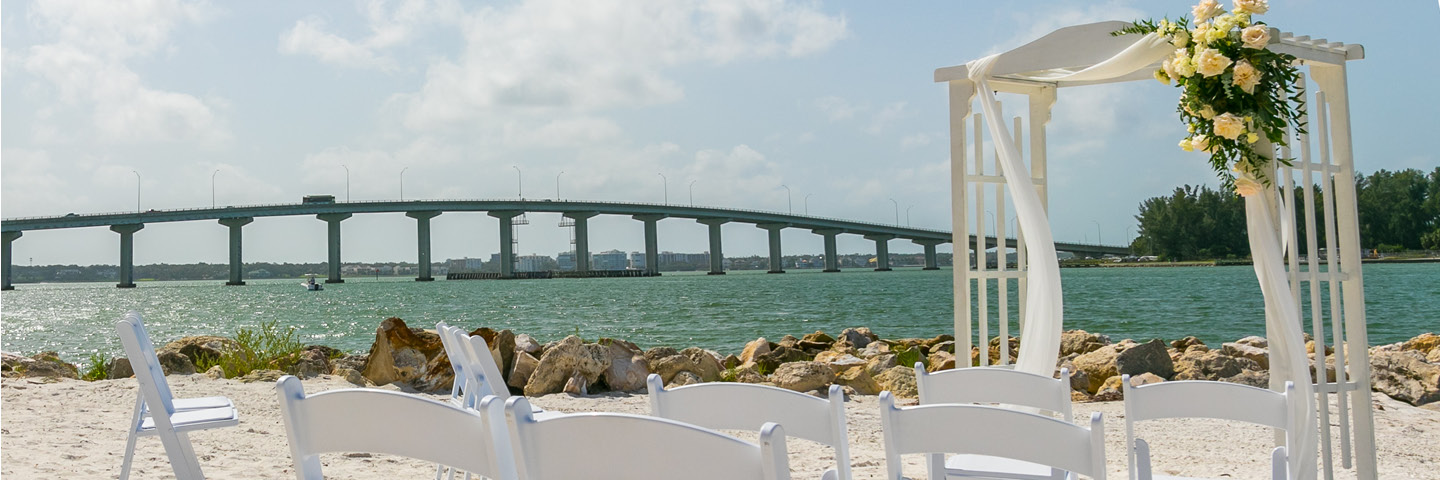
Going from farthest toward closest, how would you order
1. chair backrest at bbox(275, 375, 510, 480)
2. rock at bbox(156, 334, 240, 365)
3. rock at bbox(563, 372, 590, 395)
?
rock at bbox(156, 334, 240, 365) → rock at bbox(563, 372, 590, 395) → chair backrest at bbox(275, 375, 510, 480)

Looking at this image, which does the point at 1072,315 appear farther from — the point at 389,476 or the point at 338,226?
the point at 338,226

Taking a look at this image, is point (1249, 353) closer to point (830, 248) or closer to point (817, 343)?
point (817, 343)

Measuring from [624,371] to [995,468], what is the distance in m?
5.09

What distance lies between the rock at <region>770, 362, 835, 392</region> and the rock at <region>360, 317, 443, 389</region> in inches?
103

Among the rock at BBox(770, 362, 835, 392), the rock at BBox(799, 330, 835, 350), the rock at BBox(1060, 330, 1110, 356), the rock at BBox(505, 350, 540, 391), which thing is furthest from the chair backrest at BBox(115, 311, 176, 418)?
the rock at BBox(799, 330, 835, 350)

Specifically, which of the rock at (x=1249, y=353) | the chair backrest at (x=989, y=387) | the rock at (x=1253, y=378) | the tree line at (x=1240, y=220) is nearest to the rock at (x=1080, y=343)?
the rock at (x=1249, y=353)

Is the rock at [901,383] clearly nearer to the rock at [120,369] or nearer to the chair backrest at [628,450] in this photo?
the chair backrest at [628,450]

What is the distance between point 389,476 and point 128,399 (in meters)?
3.22

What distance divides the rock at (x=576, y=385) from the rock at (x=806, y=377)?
145 cm

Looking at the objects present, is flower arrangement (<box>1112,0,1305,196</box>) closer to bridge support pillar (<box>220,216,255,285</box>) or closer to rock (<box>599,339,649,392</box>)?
rock (<box>599,339,649,392</box>)

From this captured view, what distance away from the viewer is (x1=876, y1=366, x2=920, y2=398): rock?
7638 millimetres

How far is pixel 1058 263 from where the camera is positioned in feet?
13.6

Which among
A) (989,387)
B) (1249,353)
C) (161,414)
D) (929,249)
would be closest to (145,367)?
(161,414)

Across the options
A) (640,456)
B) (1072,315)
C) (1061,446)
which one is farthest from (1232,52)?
(1072,315)
